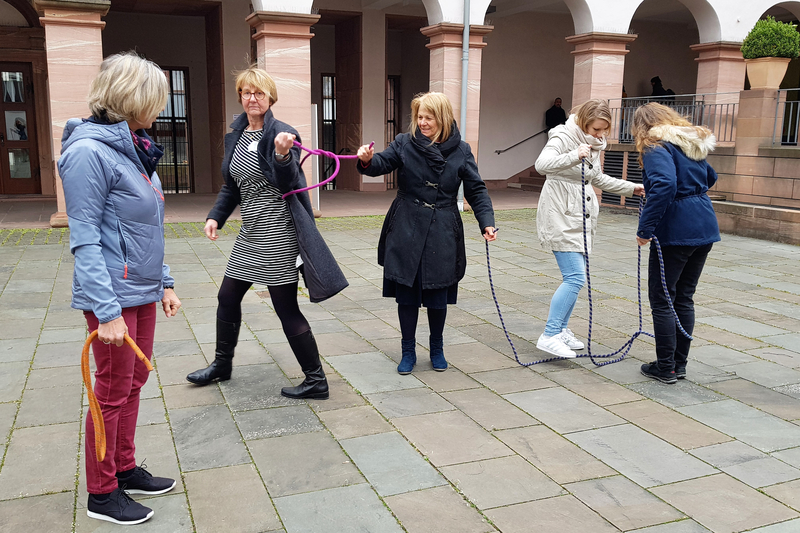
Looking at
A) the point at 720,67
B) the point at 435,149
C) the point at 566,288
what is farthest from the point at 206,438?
the point at 720,67

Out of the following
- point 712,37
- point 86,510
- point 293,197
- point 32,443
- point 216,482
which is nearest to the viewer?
point 86,510

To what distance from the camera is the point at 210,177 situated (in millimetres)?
17359

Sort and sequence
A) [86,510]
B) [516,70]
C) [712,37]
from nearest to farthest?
[86,510], [712,37], [516,70]

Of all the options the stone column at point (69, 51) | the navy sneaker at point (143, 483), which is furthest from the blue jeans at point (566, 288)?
the stone column at point (69, 51)

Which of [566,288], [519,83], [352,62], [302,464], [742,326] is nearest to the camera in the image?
[302,464]

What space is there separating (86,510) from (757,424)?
3.32 m

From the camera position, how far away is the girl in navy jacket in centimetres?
431

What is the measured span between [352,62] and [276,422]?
576 inches

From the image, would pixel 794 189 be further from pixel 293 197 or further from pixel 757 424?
pixel 293 197

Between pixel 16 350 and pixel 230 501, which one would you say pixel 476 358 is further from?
pixel 16 350

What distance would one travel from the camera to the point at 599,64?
45.8 feet

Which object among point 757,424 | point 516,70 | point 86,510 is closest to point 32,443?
point 86,510

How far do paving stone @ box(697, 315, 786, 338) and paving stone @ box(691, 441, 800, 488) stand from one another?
7.80ft

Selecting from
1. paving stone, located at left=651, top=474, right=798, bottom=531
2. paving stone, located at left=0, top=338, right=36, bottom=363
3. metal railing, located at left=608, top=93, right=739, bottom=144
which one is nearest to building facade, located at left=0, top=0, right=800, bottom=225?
metal railing, located at left=608, top=93, right=739, bottom=144
